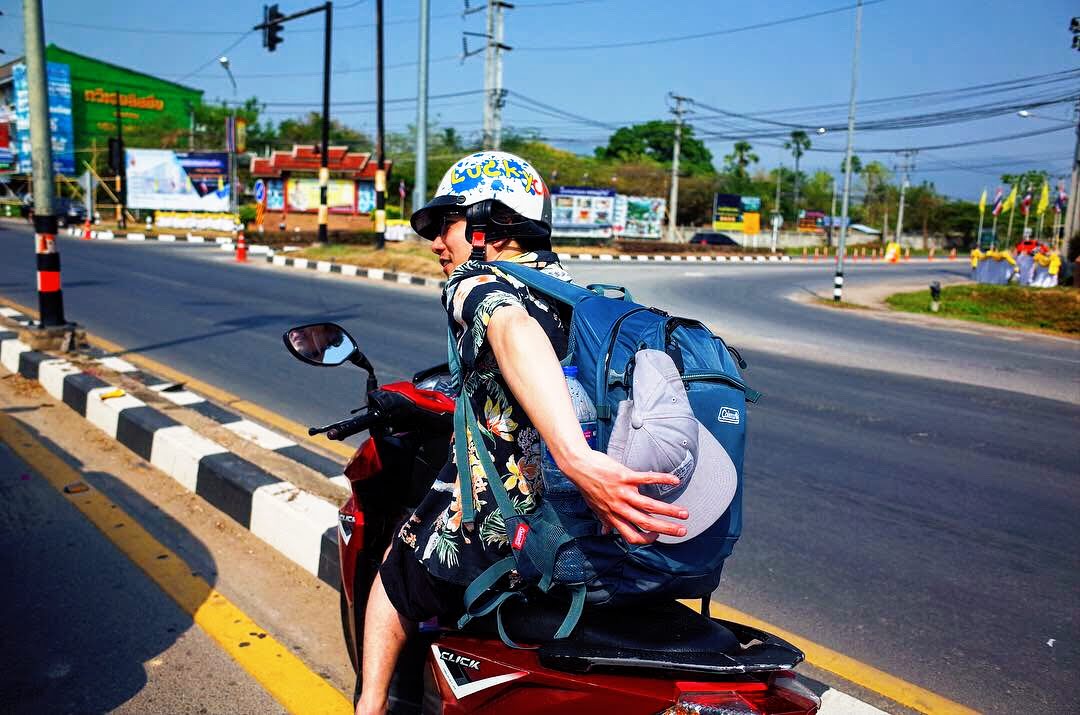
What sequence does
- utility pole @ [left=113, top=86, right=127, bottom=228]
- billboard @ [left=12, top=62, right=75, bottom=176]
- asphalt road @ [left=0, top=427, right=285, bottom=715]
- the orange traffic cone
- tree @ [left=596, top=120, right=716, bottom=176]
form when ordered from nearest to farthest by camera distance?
asphalt road @ [left=0, top=427, right=285, bottom=715] → the orange traffic cone → utility pole @ [left=113, top=86, right=127, bottom=228] → billboard @ [left=12, top=62, right=75, bottom=176] → tree @ [left=596, top=120, right=716, bottom=176]

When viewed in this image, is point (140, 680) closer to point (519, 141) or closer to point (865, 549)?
point (865, 549)

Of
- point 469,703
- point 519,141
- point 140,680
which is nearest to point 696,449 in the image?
point 469,703

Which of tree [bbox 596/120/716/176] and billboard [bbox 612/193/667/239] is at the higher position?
tree [bbox 596/120/716/176]

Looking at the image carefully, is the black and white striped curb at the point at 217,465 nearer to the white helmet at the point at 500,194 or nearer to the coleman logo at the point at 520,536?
the coleman logo at the point at 520,536

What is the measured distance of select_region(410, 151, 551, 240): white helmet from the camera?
172 cm

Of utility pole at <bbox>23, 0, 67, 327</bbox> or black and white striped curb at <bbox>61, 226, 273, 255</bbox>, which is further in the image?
black and white striped curb at <bbox>61, 226, 273, 255</bbox>

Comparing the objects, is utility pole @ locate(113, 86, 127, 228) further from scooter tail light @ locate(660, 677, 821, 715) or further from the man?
scooter tail light @ locate(660, 677, 821, 715)

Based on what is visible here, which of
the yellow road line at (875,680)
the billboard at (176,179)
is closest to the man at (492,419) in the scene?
the yellow road line at (875,680)

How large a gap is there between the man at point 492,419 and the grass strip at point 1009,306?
16.3 meters

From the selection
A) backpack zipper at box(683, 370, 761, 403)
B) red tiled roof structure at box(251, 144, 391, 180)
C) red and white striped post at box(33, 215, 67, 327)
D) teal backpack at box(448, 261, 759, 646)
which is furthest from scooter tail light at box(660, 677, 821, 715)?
red tiled roof structure at box(251, 144, 391, 180)

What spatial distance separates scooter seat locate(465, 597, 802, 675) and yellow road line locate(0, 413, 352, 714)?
1.15 meters

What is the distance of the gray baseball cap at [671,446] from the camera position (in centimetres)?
126

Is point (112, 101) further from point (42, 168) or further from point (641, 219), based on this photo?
point (42, 168)

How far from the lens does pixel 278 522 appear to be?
3.52 meters
